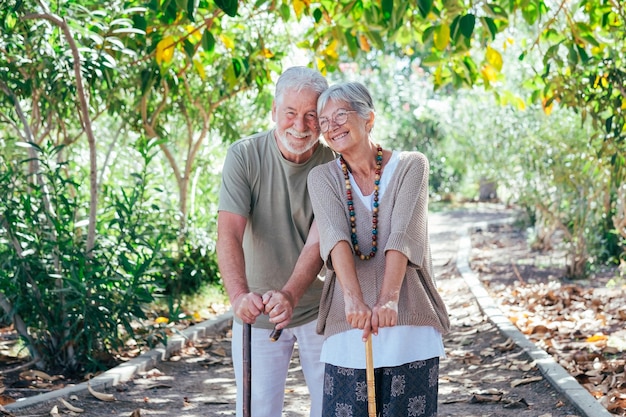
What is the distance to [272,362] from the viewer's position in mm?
3791

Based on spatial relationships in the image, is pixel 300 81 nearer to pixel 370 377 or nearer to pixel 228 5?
pixel 370 377

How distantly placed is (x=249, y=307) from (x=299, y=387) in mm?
3332

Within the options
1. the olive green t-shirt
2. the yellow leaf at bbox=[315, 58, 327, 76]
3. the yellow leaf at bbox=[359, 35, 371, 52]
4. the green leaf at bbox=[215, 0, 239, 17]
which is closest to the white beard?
the olive green t-shirt

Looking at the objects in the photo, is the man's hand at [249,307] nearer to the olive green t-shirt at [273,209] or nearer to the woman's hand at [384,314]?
the olive green t-shirt at [273,209]

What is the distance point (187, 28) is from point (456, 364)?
338cm

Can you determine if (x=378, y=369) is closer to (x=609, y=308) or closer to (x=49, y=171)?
(x=49, y=171)

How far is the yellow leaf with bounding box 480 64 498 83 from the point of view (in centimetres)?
787

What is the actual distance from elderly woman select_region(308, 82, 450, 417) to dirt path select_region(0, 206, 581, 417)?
2.40 m

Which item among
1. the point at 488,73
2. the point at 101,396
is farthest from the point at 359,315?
the point at 488,73

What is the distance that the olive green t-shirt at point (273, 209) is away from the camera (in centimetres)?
374

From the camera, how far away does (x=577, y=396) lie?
558 cm

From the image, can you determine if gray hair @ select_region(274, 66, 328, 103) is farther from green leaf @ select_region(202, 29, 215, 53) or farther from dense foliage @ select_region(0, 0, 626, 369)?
green leaf @ select_region(202, 29, 215, 53)

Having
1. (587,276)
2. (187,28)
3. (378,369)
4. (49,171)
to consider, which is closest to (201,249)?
(187,28)

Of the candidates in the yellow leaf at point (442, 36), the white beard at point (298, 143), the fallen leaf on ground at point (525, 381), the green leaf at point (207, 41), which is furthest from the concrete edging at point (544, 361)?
the green leaf at point (207, 41)
